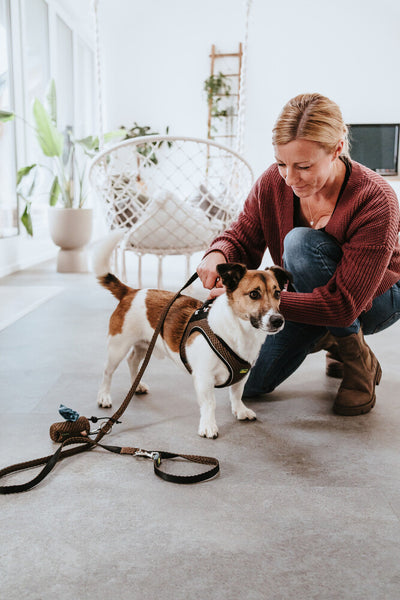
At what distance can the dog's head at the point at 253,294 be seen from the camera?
133 centimetres

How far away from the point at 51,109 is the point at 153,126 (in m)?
3.06

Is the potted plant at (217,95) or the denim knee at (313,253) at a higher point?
the potted plant at (217,95)

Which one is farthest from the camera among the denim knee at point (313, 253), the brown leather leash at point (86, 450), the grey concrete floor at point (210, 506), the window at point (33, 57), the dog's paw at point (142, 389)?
the window at point (33, 57)

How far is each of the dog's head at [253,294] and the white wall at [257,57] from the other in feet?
20.3

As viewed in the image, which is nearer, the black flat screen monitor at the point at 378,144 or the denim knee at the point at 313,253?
the denim knee at the point at 313,253

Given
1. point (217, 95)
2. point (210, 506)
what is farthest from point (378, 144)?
point (210, 506)

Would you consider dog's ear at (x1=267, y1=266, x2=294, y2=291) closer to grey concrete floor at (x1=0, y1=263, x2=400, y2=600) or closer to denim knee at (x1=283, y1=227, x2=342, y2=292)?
denim knee at (x1=283, y1=227, x2=342, y2=292)

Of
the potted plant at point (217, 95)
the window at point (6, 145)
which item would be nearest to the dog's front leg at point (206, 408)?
the window at point (6, 145)

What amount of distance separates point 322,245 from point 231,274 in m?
0.33

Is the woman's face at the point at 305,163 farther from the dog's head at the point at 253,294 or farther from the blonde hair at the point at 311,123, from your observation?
the dog's head at the point at 253,294

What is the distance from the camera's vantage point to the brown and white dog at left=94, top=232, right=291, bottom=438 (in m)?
1.36

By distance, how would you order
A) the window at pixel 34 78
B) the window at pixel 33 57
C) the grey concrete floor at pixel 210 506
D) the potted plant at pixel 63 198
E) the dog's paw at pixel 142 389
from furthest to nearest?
1. the window at pixel 33 57
2. the window at pixel 34 78
3. the potted plant at pixel 63 198
4. the dog's paw at pixel 142 389
5. the grey concrete floor at pixel 210 506

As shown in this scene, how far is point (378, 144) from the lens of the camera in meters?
6.93

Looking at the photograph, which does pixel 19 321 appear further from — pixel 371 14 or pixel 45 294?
pixel 371 14
